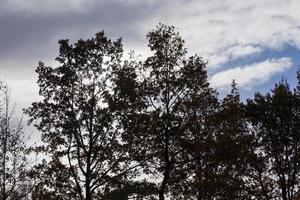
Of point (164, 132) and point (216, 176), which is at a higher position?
point (164, 132)

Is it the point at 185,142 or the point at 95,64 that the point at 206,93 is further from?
the point at 95,64

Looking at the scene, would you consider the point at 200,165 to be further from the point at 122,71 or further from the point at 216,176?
the point at 122,71

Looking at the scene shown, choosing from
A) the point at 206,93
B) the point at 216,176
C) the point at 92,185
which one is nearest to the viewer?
the point at 92,185

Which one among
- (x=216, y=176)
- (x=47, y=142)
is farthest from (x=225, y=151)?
(x=47, y=142)

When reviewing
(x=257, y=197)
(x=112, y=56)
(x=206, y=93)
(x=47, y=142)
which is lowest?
(x=257, y=197)

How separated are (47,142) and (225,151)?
34.2 feet

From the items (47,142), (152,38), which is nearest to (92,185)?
(47,142)

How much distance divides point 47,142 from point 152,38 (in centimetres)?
967

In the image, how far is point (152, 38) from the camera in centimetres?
3192

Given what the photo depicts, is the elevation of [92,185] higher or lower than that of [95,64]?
lower

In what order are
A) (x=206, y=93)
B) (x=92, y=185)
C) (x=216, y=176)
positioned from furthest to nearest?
(x=206, y=93), (x=216, y=176), (x=92, y=185)

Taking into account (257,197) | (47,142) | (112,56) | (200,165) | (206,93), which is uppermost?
(112,56)

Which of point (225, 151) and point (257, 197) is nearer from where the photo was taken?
point (225, 151)

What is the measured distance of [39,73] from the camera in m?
29.2
